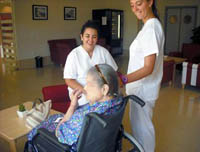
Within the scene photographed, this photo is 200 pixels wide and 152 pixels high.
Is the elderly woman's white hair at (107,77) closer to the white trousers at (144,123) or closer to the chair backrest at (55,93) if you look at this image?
the white trousers at (144,123)

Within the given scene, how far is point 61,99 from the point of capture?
272cm

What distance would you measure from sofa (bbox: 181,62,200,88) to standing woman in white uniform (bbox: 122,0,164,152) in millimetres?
3193

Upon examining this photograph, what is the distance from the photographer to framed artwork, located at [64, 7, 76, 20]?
25.0ft

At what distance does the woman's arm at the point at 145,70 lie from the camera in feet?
4.82

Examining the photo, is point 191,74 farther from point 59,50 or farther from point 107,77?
point 59,50

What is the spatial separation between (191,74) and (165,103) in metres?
1.18

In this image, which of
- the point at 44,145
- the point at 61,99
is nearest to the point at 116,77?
the point at 44,145

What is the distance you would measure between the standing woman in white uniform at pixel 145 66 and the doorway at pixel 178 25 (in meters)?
7.96

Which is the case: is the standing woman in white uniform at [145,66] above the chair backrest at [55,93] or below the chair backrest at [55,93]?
above

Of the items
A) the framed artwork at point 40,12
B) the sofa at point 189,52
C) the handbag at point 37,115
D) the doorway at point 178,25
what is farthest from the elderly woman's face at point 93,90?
the doorway at point 178,25

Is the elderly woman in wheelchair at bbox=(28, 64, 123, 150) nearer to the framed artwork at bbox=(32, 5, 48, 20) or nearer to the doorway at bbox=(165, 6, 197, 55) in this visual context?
the framed artwork at bbox=(32, 5, 48, 20)

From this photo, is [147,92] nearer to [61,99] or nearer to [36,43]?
[61,99]

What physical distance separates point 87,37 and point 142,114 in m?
0.81

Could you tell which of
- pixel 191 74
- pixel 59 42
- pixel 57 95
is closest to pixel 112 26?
pixel 59 42
